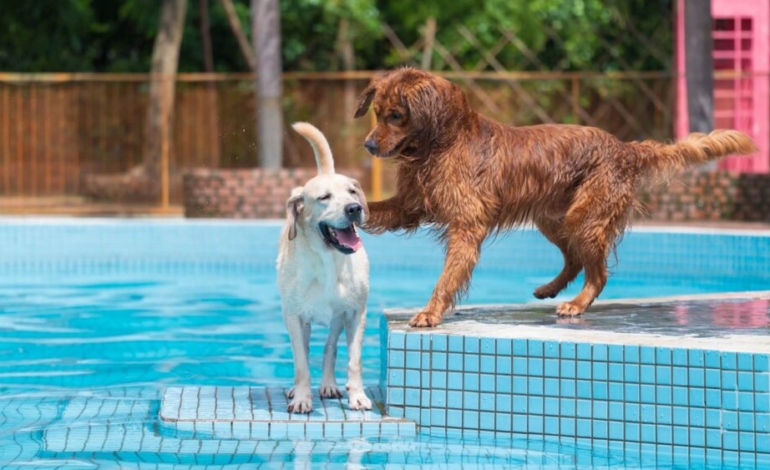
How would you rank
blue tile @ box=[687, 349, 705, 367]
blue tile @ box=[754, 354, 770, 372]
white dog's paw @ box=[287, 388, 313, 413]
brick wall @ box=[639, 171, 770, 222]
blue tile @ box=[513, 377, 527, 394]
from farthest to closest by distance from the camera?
brick wall @ box=[639, 171, 770, 222] < white dog's paw @ box=[287, 388, 313, 413] < blue tile @ box=[513, 377, 527, 394] < blue tile @ box=[687, 349, 705, 367] < blue tile @ box=[754, 354, 770, 372]

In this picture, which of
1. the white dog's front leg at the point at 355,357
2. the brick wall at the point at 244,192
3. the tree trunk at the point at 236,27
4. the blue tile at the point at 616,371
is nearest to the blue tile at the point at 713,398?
the blue tile at the point at 616,371

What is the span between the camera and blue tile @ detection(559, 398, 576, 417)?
17.4 ft

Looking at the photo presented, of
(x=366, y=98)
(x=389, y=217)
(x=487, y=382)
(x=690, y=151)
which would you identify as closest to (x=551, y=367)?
(x=487, y=382)

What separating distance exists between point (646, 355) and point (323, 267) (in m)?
1.39

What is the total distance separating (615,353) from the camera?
5.18 m

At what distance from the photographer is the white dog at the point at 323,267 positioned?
16.7ft

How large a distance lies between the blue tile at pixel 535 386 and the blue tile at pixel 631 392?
14.2 inches

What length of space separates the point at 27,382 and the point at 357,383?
2.33 m

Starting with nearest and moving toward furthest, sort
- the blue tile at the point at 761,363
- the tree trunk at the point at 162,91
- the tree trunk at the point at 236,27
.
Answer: the blue tile at the point at 761,363 → the tree trunk at the point at 162,91 → the tree trunk at the point at 236,27

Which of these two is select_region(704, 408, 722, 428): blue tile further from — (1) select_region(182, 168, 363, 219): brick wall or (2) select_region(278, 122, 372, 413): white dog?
(1) select_region(182, 168, 363, 219): brick wall

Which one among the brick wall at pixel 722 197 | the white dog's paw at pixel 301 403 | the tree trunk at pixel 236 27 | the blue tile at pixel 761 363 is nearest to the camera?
the blue tile at pixel 761 363

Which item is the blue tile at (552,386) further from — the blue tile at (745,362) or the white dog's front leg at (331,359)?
the white dog's front leg at (331,359)

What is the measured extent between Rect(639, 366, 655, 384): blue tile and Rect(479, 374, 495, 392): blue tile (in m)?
0.64

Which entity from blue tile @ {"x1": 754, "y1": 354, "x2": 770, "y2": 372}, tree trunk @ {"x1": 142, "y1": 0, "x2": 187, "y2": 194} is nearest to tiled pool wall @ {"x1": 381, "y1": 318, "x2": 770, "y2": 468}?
blue tile @ {"x1": 754, "y1": 354, "x2": 770, "y2": 372}
